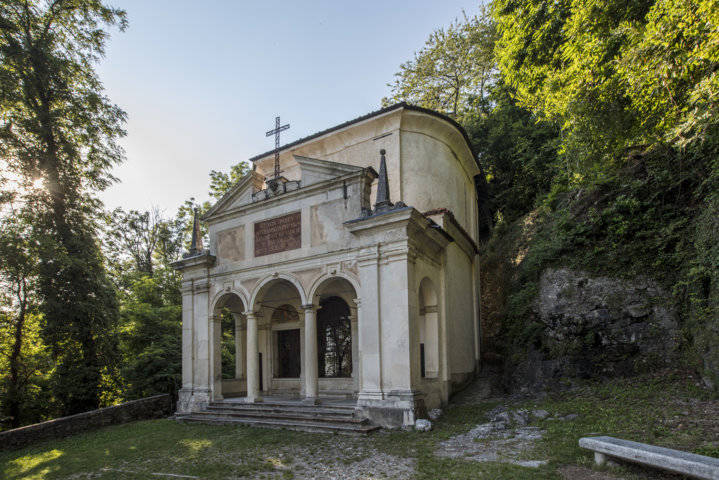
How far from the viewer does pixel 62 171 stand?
15.6 m

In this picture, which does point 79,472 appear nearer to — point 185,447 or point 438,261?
point 185,447

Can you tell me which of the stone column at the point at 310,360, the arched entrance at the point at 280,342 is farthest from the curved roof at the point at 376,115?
the stone column at the point at 310,360

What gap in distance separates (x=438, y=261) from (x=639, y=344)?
517 centimetres

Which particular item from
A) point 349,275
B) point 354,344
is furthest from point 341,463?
point 354,344

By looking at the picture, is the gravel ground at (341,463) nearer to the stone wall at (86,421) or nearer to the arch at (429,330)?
the arch at (429,330)

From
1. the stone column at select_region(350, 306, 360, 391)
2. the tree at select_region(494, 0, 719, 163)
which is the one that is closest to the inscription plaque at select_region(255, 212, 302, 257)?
the stone column at select_region(350, 306, 360, 391)

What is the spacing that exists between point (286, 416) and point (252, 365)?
6.95 feet

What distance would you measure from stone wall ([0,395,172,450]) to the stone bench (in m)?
12.3

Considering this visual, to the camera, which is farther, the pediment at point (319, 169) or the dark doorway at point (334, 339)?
the dark doorway at point (334, 339)

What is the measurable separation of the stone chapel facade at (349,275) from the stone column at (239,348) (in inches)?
1.9

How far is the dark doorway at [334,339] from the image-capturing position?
1364 centimetres

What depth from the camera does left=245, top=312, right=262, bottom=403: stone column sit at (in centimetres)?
1175

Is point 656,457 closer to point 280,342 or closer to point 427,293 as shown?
point 427,293

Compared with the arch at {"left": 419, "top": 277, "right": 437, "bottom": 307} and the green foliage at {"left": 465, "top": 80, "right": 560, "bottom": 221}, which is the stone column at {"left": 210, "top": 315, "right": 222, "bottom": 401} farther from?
the green foliage at {"left": 465, "top": 80, "right": 560, "bottom": 221}
